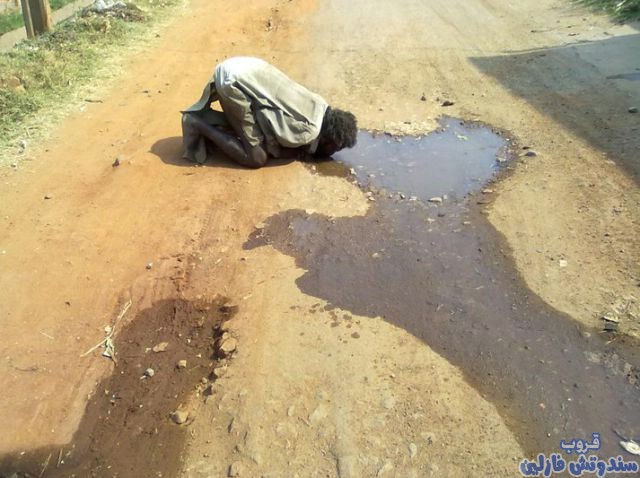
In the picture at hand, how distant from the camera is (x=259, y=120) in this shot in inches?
201

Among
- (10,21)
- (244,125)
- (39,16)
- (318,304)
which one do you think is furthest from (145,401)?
(10,21)

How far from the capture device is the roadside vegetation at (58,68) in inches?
241

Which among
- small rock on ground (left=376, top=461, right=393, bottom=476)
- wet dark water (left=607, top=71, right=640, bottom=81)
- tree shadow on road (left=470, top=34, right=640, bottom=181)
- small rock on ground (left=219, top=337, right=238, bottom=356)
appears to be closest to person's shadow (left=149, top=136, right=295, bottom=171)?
small rock on ground (left=219, top=337, right=238, bottom=356)

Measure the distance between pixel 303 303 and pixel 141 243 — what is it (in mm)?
1421

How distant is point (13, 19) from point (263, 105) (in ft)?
24.7

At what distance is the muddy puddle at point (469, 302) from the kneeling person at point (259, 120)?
0.48 meters

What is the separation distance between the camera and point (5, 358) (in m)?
3.40

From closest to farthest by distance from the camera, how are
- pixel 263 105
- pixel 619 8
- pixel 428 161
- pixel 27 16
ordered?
pixel 263 105 → pixel 428 161 → pixel 27 16 → pixel 619 8

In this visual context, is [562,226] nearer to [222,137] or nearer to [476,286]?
[476,286]

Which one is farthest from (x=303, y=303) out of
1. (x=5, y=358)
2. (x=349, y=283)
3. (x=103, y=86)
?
(x=103, y=86)

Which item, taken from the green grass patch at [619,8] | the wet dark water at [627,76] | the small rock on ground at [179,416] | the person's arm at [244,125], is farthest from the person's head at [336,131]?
the green grass patch at [619,8]

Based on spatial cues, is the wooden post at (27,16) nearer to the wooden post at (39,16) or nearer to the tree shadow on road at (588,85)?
the wooden post at (39,16)

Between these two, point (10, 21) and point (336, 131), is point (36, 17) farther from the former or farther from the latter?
point (336, 131)

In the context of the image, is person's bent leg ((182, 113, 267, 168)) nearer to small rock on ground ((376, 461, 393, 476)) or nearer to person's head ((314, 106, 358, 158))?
person's head ((314, 106, 358, 158))
